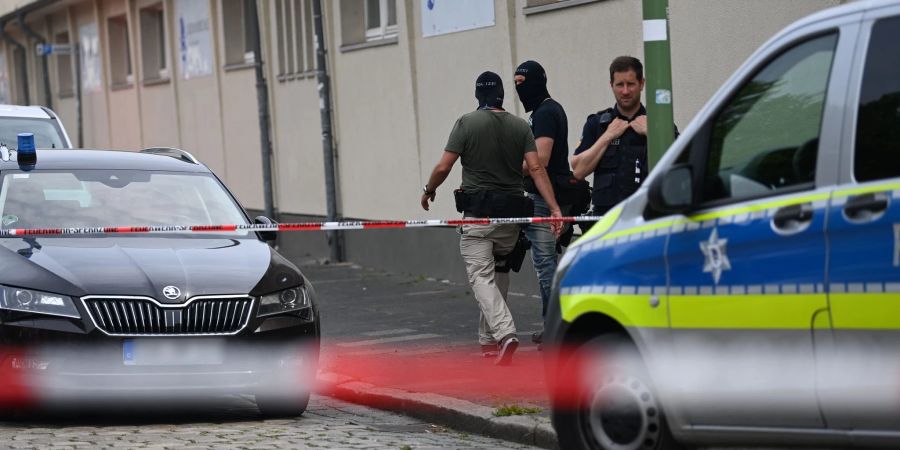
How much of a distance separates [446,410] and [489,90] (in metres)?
2.56

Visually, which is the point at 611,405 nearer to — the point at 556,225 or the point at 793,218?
→ the point at 793,218

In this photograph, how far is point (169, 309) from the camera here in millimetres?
8586

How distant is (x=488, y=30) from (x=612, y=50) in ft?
7.51

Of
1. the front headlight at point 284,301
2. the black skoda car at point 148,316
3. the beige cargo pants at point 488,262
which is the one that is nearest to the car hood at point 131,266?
the black skoda car at point 148,316

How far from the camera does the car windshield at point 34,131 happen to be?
639 inches

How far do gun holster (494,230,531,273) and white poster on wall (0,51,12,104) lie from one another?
31.9 meters

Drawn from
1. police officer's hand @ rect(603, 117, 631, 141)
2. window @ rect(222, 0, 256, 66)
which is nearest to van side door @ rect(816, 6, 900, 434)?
police officer's hand @ rect(603, 117, 631, 141)

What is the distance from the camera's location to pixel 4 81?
1625 inches

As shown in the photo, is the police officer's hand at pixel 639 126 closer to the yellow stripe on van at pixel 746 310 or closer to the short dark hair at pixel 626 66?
the short dark hair at pixel 626 66

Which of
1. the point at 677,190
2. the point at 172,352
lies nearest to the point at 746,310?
the point at 677,190

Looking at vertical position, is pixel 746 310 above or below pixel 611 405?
above

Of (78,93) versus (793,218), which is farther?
(78,93)

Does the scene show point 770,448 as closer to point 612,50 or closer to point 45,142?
point 612,50

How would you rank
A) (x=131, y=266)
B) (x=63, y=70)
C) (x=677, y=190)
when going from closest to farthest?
(x=677, y=190) → (x=131, y=266) → (x=63, y=70)
